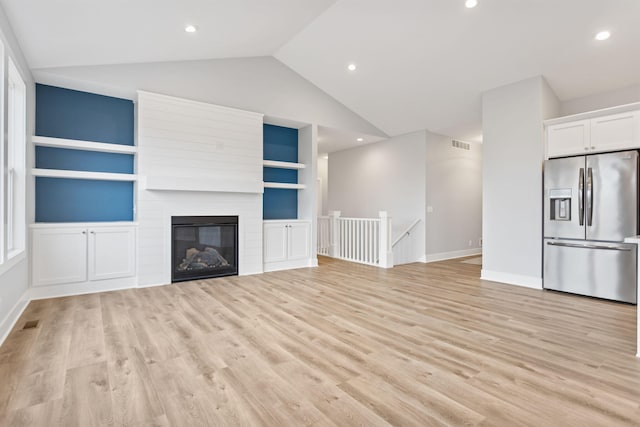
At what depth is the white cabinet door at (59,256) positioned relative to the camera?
3793 millimetres

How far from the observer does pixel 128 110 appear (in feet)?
15.6

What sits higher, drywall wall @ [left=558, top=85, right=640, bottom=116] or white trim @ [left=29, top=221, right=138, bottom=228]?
drywall wall @ [left=558, top=85, right=640, bottom=116]

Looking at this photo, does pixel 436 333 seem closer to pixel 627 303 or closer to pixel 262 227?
pixel 627 303

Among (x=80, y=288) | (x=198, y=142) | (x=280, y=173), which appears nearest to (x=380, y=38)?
(x=280, y=173)

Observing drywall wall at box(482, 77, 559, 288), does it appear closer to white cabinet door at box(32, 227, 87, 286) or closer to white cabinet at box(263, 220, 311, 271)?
white cabinet at box(263, 220, 311, 271)

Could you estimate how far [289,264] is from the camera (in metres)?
5.92

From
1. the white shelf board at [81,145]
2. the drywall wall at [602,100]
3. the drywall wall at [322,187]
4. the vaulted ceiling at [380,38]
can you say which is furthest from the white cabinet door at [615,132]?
the drywall wall at [322,187]

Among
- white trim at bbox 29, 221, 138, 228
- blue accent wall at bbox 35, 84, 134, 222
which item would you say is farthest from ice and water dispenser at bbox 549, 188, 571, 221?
blue accent wall at bbox 35, 84, 134, 222

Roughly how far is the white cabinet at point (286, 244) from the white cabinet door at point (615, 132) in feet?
14.3

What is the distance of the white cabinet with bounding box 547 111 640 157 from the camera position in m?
3.82

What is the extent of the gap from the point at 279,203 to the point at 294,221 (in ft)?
1.85

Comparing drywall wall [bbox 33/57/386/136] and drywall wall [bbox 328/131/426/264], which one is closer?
drywall wall [bbox 33/57/386/136]

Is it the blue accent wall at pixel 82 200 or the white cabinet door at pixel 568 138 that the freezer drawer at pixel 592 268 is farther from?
the blue accent wall at pixel 82 200

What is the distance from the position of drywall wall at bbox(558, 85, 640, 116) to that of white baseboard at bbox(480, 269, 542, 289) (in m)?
2.58
